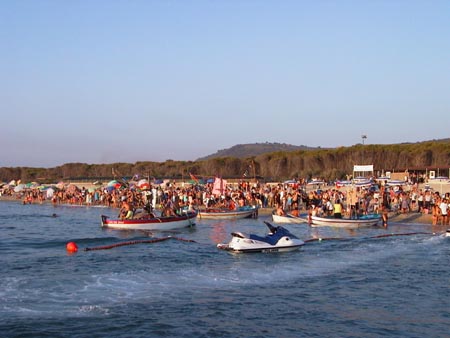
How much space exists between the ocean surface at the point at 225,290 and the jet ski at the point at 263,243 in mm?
402

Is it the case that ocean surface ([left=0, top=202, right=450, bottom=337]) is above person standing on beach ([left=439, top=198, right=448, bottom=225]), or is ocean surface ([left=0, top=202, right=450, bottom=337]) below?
below

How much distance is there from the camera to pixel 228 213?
1682 inches

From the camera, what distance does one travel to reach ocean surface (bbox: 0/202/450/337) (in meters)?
14.2

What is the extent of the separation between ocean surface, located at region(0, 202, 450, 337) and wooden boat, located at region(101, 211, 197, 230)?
4.72 meters

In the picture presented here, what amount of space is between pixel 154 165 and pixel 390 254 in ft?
343

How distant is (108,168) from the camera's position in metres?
136

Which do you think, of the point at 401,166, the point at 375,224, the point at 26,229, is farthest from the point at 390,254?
the point at 401,166

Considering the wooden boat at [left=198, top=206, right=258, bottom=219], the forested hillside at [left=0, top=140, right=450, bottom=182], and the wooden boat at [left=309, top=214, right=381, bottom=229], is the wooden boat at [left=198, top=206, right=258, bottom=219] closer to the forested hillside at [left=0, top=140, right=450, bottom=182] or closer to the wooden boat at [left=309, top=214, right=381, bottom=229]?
the wooden boat at [left=309, top=214, right=381, bottom=229]

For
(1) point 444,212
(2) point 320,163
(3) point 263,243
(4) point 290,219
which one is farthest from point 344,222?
(2) point 320,163

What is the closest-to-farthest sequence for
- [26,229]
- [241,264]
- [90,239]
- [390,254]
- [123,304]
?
[123,304], [241,264], [390,254], [90,239], [26,229]

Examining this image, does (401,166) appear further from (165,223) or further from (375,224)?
(165,223)

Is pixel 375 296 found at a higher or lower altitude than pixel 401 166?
lower

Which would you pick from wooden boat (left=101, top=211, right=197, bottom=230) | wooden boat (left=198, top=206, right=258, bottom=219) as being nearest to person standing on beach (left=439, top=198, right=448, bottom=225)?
→ wooden boat (left=198, top=206, right=258, bottom=219)

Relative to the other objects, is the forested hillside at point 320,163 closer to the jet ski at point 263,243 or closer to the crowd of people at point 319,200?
the crowd of people at point 319,200
